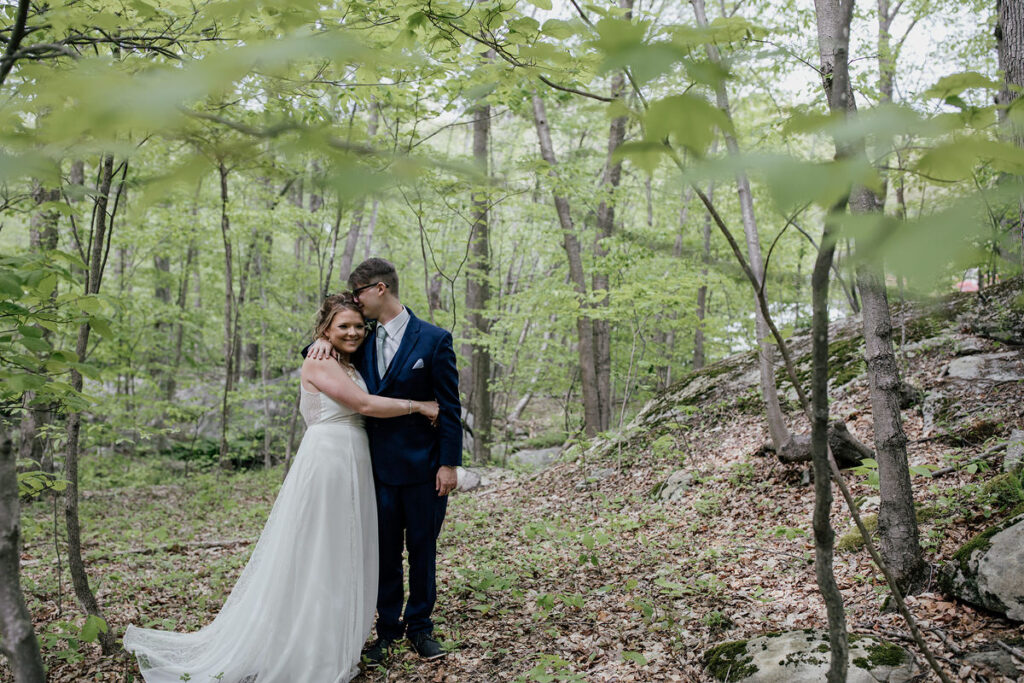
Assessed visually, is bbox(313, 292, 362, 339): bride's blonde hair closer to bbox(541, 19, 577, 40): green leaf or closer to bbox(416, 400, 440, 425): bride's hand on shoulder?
bbox(416, 400, 440, 425): bride's hand on shoulder

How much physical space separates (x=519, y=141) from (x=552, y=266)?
6.12 meters

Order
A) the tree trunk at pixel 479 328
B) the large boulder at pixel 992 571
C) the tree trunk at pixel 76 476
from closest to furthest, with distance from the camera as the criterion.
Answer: the large boulder at pixel 992 571 < the tree trunk at pixel 76 476 < the tree trunk at pixel 479 328

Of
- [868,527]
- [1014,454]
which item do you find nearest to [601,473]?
[868,527]

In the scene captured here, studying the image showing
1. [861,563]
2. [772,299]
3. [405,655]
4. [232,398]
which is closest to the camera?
[405,655]

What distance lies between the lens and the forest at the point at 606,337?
0.92 metres

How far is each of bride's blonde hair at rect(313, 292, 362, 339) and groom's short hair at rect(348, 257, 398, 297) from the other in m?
0.09

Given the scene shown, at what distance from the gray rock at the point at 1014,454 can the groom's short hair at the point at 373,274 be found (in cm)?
363

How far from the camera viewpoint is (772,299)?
51.4 feet

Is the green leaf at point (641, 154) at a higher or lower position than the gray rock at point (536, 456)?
higher

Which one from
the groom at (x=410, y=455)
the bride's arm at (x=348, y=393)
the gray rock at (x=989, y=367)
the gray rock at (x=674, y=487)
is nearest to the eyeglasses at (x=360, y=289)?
the groom at (x=410, y=455)

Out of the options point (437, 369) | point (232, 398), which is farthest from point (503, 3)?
point (232, 398)

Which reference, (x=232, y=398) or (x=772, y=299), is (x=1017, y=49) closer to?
(x=232, y=398)

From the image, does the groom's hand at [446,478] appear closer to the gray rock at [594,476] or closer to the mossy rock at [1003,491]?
the mossy rock at [1003,491]

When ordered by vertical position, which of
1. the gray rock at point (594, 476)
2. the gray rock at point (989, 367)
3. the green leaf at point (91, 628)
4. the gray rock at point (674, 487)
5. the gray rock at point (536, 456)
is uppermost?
the gray rock at point (989, 367)
